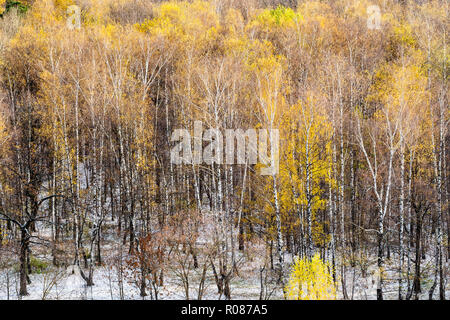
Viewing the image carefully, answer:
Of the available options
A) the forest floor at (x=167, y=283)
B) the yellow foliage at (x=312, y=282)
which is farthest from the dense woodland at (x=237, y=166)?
the yellow foliage at (x=312, y=282)

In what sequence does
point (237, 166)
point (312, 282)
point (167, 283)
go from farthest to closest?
point (237, 166)
point (167, 283)
point (312, 282)

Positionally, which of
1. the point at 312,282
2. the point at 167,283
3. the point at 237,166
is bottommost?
the point at 167,283

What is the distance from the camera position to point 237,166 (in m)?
31.2

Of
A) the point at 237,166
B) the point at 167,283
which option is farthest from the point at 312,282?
the point at 237,166

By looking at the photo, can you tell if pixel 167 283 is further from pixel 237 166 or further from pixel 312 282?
pixel 237 166

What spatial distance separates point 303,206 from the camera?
25.2 m

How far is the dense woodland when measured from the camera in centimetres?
2205

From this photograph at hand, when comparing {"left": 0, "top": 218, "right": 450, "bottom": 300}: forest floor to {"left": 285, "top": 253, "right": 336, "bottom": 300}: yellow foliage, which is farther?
{"left": 0, "top": 218, "right": 450, "bottom": 300}: forest floor

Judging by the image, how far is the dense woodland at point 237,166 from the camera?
22047 millimetres

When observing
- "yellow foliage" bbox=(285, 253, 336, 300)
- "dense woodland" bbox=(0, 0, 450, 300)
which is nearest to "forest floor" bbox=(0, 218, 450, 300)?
"dense woodland" bbox=(0, 0, 450, 300)

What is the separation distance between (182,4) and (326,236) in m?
40.6

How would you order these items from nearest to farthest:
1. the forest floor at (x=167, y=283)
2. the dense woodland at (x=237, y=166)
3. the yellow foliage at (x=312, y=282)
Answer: the yellow foliage at (x=312, y=282), the forest floor at (x=167, y=283), the dense woodland at (x=237, y=166)

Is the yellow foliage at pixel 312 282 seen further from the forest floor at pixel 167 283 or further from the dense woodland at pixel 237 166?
the forest floor at pixel 167 283

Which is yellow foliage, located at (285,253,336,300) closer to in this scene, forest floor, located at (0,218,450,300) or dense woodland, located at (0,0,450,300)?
dense woodland, located at (0,0,450,300)
